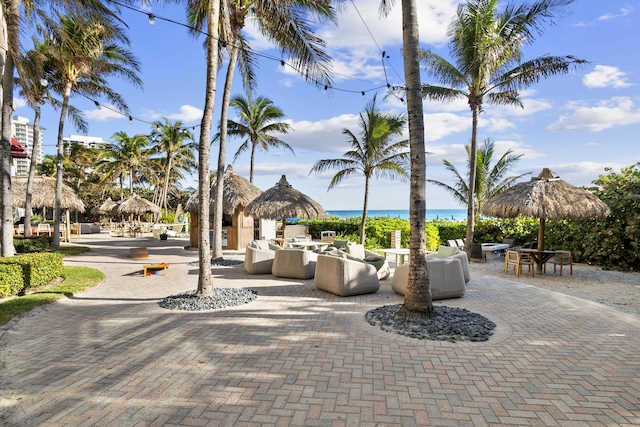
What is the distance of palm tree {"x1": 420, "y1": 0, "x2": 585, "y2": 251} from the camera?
10.6 m

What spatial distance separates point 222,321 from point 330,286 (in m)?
2.40

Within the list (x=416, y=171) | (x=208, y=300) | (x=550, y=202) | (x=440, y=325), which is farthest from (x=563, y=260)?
(x=208, y=300)

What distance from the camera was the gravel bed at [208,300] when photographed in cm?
576

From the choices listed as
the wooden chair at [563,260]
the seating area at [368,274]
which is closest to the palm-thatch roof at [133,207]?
the seating area at [368,274]

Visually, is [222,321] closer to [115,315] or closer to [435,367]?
[115,315]

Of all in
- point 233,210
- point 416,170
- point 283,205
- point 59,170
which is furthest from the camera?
point 233,210

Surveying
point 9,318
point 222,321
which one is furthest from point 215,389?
point 9,318

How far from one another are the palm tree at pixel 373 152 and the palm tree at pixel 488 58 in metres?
1.88

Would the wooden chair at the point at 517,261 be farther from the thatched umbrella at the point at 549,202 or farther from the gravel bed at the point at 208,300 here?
the gravel bed at the point at 208,300

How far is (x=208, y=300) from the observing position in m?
6.03

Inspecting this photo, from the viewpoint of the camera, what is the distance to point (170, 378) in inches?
130

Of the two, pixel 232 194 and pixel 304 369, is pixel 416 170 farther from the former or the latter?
pixel 232 194

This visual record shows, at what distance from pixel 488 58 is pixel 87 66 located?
→ 13767 millimetres

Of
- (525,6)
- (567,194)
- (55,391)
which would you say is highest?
(525,6)
